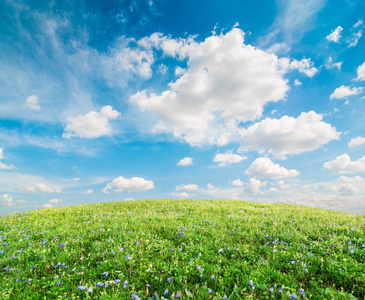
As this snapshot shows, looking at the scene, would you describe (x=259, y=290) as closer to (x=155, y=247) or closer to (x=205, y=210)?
(x=155, y=247)

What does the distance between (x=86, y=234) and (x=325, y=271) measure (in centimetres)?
753

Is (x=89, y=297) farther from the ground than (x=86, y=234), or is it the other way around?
(x=86, y=234)

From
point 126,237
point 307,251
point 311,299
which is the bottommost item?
point 311,299

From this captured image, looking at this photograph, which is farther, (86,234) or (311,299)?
(86,234)

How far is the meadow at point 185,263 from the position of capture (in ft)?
14.7

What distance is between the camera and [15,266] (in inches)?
227

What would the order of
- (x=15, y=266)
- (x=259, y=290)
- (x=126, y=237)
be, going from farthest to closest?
(x=126, y=237) → (x=15, y=266) → (x=259, y=290)

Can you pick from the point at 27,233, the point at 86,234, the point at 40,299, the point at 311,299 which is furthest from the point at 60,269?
the point at 311,299

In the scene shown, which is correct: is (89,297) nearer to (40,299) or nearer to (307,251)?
(40,299)

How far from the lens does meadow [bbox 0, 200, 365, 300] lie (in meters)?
4.48

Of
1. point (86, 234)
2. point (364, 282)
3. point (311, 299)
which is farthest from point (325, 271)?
point (86, 234)

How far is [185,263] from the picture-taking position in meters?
5.38

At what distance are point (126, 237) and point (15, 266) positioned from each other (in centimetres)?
303

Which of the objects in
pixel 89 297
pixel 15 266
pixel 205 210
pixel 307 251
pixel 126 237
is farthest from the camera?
pixel 205 210
